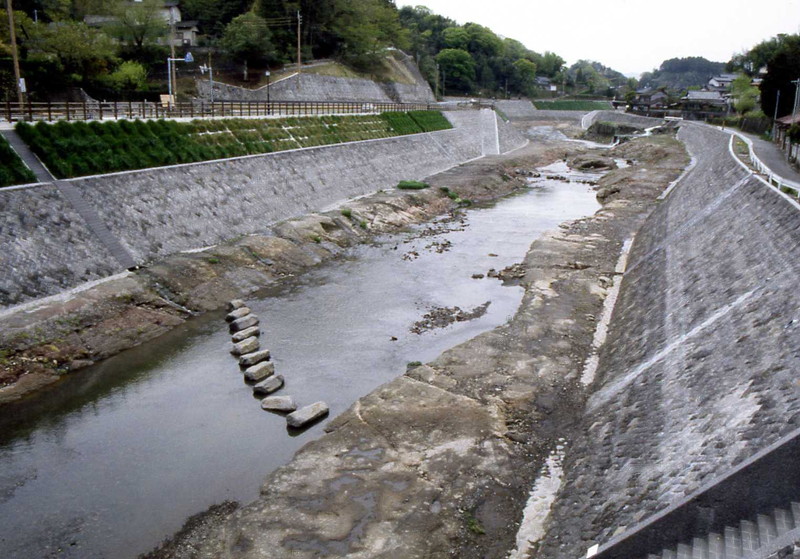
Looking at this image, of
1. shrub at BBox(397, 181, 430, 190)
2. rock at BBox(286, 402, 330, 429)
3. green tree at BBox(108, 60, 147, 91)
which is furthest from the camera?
green tree at BBox(108, 60, 147, 91)

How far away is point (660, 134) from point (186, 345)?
8232cm

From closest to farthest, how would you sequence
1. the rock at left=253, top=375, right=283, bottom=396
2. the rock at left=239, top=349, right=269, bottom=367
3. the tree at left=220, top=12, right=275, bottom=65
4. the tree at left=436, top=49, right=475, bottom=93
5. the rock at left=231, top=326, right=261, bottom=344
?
the rock at left=253, top=375, right=283, bottom=396 < the rock at left=239, top=349, right=269, bottom=367 < the rock at left=231, top=326, right=261, bottom=344 < the tree at left=220, top=12, right=275, bottom=65 < the tree at left=436, top=49, right=475, bottom=93

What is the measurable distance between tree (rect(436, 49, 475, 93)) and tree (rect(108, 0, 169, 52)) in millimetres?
76920

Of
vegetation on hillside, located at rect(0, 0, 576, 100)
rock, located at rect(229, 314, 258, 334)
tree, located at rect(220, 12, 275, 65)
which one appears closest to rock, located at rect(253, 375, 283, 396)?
rock, located at rect(229, 314, 258, 334)

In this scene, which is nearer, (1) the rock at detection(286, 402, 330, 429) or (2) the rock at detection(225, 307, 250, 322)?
(1) the rock at detection(286, 402, 330, 429)

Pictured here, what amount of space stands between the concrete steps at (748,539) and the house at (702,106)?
345 feet

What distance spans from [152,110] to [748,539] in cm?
3566

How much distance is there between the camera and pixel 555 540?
11.3 m

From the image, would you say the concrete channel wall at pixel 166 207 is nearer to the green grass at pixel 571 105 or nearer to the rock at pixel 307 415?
the rock at pixel 307 415

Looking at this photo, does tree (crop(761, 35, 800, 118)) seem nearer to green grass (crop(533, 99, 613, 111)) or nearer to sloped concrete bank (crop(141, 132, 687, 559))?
sloped concrete bank (crop(141, 132, 687, 559))

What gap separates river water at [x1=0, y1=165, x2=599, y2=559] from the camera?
40.7ft

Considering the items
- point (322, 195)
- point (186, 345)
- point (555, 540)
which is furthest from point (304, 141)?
point (555, 540)

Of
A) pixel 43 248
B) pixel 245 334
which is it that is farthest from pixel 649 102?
pixel 43 248

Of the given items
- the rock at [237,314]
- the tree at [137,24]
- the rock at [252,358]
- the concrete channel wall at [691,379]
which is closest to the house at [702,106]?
the tree at [137,24]
